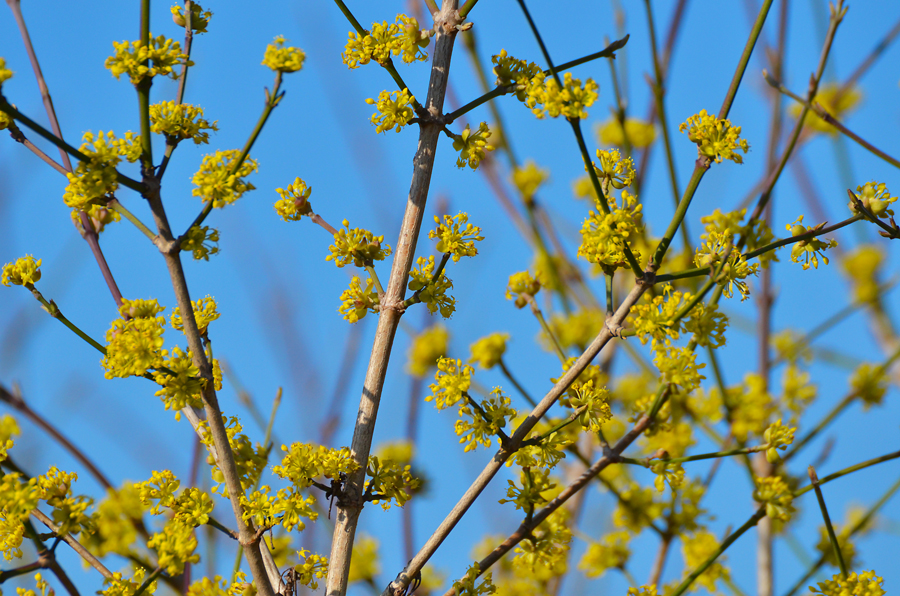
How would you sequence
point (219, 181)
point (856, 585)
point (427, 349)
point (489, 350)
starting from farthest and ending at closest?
point (427, 349) < point (489, 350) < point (856, 585) < point (219, 181)

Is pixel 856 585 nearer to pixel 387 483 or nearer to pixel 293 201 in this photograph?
pixel 387 483

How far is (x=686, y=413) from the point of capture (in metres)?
3.32

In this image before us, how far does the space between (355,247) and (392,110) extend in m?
0.39

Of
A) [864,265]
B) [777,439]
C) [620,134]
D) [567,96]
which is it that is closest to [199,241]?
[567,96]

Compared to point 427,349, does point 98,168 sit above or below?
below

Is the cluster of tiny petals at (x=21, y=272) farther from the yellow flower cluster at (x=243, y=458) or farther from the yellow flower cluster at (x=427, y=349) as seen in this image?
the yellow flower cluster at (x=427, y=349)

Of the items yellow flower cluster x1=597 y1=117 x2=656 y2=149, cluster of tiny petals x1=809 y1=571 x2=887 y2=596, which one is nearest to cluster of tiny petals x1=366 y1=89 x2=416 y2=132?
cluster of tiny petals x1=809 y1=571 x2=887 y2=596

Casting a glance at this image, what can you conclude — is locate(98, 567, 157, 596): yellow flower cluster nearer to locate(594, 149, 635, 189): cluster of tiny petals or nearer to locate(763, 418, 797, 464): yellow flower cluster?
locate(594, 149, 635, 189): cluster of tiny petals

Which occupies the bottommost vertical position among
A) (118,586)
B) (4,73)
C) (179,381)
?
(118,586)

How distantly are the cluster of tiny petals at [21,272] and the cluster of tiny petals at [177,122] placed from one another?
0.51 meters

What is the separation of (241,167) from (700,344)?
1.37 meters

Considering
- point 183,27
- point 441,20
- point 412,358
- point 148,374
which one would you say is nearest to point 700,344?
point 441,20

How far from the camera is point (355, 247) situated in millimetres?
1958

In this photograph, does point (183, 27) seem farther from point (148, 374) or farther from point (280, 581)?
point (280, 581)
